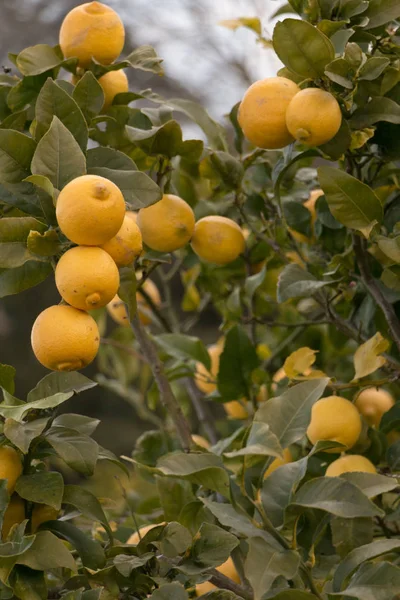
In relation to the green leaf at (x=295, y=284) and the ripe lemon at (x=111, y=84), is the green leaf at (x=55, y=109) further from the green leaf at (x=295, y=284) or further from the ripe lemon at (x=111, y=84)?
the green leaf at (x=295, y=284)

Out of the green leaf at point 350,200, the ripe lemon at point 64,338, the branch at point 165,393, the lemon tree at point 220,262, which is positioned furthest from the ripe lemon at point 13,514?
the green leaf at point 350,200

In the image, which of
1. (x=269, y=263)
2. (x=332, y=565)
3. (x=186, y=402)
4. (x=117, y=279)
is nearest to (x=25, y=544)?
(x=117, y=279)

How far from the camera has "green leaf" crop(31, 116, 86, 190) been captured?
0.50 meters

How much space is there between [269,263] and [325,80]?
1.12 ft

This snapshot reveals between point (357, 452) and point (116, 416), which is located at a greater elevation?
point (357, 452)

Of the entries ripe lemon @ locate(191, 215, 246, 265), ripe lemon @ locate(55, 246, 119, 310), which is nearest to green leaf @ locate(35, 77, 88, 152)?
ripe lemon @ locate(55, 246, 119, 310)

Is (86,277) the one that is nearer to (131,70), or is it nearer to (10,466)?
(10,466)

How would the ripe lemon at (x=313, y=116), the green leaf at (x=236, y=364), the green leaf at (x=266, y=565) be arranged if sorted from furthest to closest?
the green leaf at (x=236, y=364) < the ripe lemon at (x=313, y=116) < the green leaf at (x=266, y=565)

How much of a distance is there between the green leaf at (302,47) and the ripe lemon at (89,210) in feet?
0.61

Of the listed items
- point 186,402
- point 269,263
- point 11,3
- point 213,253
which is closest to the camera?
point 213,253

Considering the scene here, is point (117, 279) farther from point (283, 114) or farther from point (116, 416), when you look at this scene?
point (116, 416)

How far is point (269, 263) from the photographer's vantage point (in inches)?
35.8

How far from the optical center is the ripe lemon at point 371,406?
0.74 meters

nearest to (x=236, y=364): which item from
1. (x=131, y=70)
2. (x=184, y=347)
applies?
(x=184, y=347)
